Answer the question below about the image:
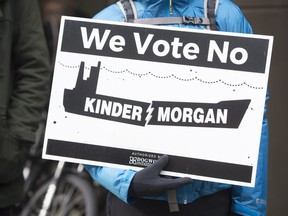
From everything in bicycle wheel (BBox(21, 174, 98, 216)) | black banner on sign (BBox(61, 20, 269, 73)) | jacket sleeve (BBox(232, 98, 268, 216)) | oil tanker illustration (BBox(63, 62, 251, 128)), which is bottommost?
bicycle wheel (BBox(21, 174, 98, 216))

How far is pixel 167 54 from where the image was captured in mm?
2891

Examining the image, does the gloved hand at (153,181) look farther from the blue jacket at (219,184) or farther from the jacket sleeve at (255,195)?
the jacket sleeve at (255,195)

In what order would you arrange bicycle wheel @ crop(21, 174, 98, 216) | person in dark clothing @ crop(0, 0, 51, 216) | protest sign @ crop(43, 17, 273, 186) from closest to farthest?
protest sign @ crop(43, 17, 273, 186), person in dark clothing @ crop(0, 0, 51, 216), bicycle wheel @ crop(21, 174, 98, 216)

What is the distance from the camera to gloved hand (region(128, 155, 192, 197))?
8.86 feet

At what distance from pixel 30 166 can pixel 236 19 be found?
3329 millimetres

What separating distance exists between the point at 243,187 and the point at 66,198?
2.89m

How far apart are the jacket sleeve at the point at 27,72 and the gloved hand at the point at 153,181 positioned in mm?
1207

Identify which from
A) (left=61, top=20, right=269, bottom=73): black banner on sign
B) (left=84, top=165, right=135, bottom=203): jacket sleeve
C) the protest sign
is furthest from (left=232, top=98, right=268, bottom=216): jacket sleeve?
(left=84, top=165, right=135, bottom=203): jacket sleeve

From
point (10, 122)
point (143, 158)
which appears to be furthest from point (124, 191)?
point (10, 122)

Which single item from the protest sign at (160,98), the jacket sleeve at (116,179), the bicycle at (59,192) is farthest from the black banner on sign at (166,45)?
the bicycle at (59,192)

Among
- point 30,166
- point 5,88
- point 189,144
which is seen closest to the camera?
point 189,144

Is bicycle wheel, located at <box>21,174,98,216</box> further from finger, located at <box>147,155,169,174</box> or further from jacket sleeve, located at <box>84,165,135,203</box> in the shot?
finger, located at <box>147,155,169,174</box>

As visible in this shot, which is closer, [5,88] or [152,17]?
[152,17]

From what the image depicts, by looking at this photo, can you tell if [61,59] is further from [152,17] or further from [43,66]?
[43,66]
